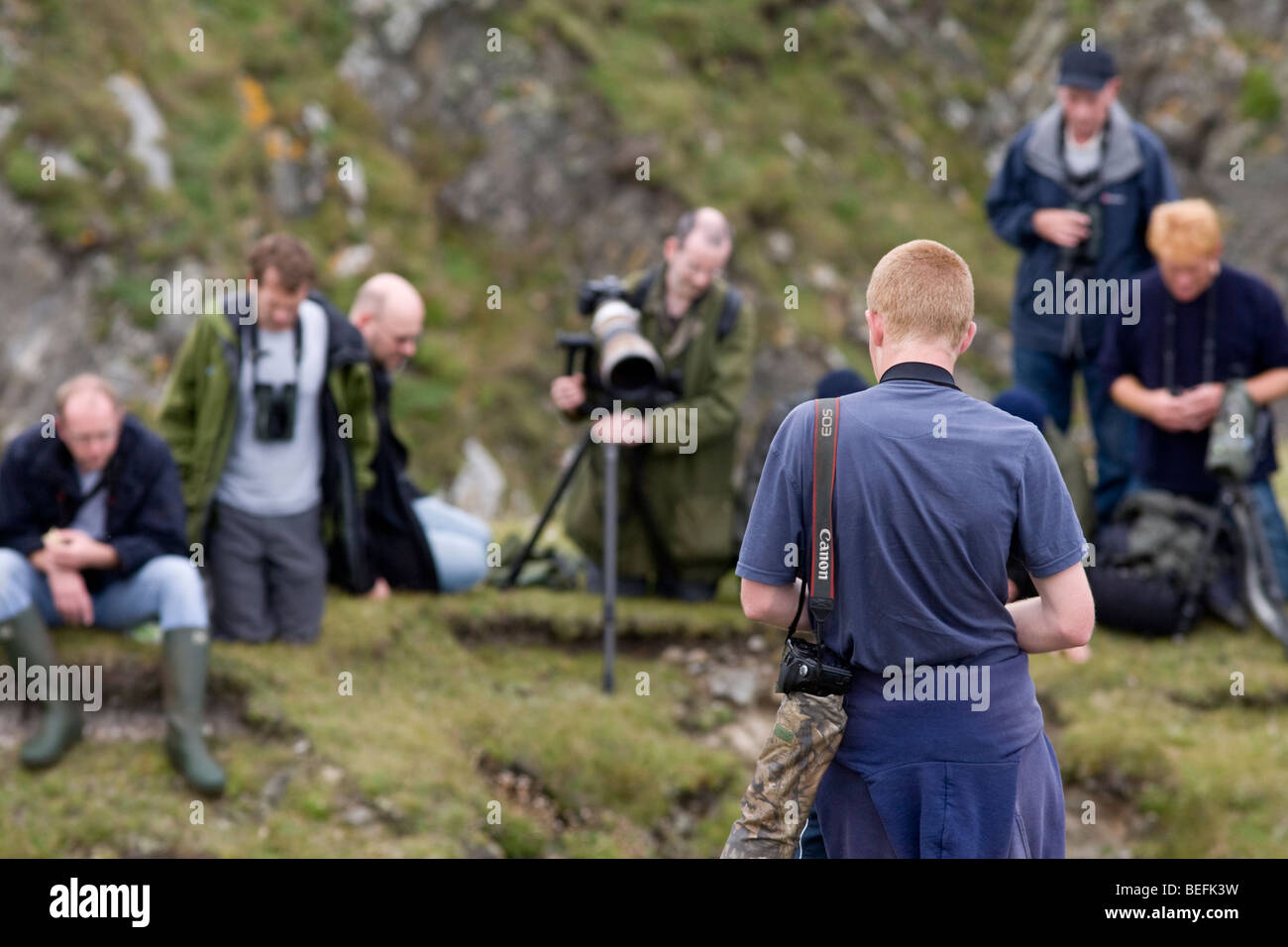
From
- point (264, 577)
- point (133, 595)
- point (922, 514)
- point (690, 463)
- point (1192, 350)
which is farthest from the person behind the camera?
point (690, 463)

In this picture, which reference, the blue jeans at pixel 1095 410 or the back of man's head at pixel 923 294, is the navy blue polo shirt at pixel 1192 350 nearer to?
the blue jeans at pixel 1095 410

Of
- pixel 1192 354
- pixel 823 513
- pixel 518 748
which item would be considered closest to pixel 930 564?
pixel 823 513

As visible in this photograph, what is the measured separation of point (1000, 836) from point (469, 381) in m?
8.10

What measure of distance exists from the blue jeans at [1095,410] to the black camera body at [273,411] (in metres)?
4.15

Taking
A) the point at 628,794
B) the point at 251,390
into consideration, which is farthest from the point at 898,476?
the point at 251,390

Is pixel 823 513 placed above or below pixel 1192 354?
below

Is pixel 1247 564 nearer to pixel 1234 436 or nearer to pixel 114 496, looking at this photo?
pixel 1234 436

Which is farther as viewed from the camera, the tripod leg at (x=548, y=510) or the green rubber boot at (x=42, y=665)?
the tripod leg at (x=548, y=510)

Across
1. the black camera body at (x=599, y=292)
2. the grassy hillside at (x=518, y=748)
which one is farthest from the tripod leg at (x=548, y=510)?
the black camera body at (x=599, y=292)

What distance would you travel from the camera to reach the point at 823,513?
289 centimetres

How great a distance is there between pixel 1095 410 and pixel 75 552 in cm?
549

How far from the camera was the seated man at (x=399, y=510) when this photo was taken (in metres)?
6.72

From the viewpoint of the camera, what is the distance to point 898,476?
9.36 ft

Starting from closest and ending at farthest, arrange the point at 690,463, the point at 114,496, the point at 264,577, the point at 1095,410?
the point at 114,496, the point at 264,577, the point at 690,463, the point at 1095,410
